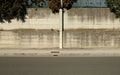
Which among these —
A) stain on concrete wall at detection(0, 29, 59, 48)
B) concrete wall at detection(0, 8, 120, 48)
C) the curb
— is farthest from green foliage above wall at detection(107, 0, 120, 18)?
stain on concrete wall at detection(0, 29, 59, 48)

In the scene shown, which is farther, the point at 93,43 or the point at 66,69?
the point at 93,43

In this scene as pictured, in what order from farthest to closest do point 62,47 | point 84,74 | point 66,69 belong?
point 62,47, point 66,69, point 84,74

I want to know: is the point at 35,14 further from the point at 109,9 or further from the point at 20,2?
the point at 109,9

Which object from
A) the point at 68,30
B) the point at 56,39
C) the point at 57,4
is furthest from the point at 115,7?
the point at 56,39

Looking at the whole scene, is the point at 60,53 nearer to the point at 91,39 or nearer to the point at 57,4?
the point at 91,39

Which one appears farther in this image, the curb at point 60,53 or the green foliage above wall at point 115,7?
the green foliage above wall at point 115,7

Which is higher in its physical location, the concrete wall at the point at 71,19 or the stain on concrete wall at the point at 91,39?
the concrete wall at the point at 71,19

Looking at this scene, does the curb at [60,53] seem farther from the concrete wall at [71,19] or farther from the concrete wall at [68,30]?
the concrete wall at [71,19]

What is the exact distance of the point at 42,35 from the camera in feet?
74.0

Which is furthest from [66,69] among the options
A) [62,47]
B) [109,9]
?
[109,9]

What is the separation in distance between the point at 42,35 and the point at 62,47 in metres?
1.53

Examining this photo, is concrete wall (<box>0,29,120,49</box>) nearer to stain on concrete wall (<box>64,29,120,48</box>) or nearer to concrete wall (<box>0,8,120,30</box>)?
stain on concrete wall (<box>64,29,120,48</box>)

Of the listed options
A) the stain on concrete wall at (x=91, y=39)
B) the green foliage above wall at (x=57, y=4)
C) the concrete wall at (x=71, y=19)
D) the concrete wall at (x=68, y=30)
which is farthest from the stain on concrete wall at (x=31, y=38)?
the green foliage above wall at (x=57, y=4)

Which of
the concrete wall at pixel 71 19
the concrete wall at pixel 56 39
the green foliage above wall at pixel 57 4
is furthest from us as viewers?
the concrete wall at pixel 71 19
